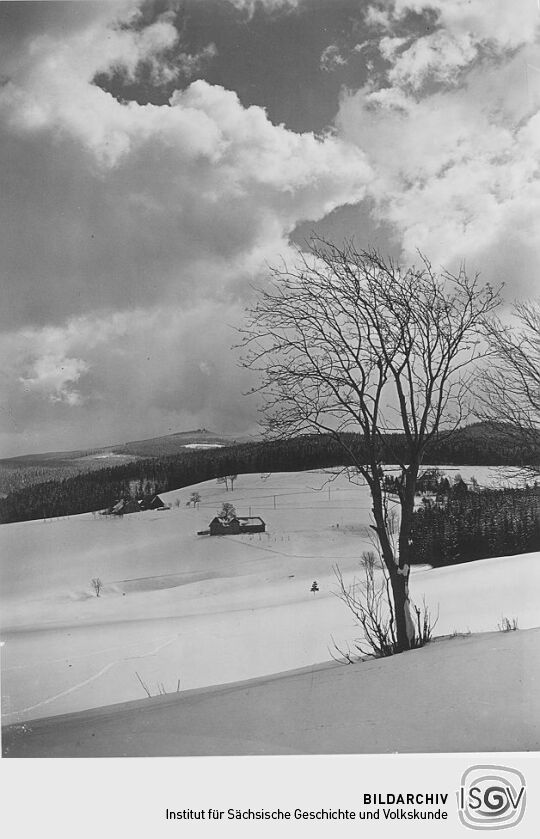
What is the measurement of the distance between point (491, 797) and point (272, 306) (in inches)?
89.7

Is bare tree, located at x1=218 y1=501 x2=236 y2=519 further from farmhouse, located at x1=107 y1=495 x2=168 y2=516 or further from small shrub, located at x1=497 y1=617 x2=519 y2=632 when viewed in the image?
small shrub, located at x1=497 y1=617 x2=519 y2=632

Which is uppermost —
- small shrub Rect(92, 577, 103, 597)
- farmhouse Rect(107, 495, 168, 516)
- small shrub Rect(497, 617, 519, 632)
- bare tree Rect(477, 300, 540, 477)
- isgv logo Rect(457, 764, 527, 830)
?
bare tree Rect(477, 300, 540, 477)

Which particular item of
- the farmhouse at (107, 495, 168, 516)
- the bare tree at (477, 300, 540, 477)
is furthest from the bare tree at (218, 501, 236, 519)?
the bare tree at (477, 300, 540, 477)

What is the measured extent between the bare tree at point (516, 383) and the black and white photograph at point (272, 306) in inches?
0.7

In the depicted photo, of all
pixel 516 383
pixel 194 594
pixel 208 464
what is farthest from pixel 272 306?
pixel 194 594

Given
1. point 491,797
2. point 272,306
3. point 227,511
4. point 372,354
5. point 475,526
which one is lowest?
point 491,797

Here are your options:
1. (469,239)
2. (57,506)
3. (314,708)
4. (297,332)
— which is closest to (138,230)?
(297,332)

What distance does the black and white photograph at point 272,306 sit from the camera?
2.96m

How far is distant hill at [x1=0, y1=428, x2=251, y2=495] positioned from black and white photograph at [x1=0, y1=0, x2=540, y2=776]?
1cm

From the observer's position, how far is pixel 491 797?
2.57 metres

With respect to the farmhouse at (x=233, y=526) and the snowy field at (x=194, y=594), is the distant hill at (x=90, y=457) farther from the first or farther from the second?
the farmhouse at (x=233, y=526)

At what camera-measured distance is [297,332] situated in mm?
3066

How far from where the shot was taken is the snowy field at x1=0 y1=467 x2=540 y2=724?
9.27 feet

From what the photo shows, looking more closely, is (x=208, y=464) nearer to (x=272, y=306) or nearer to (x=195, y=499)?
(x=195, y=499)
